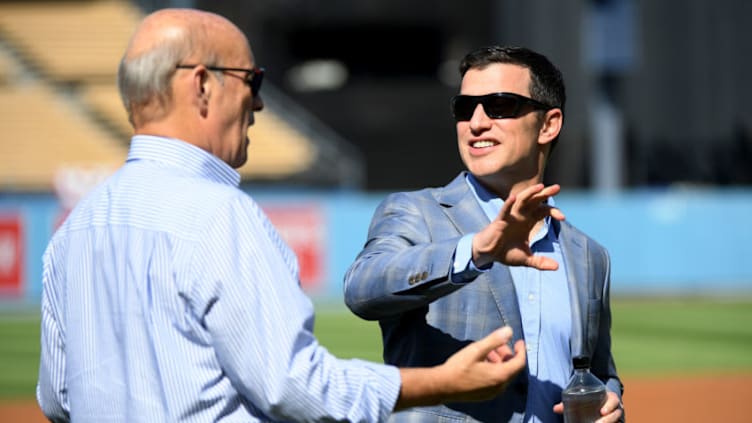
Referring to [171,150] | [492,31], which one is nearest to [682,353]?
[171,150]

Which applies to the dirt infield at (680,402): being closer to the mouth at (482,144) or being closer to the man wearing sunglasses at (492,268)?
the man wearing sunglasses at (492,268)

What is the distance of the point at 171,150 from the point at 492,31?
31940 mm

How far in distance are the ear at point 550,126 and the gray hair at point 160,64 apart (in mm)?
1315

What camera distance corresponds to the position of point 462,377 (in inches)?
93.7

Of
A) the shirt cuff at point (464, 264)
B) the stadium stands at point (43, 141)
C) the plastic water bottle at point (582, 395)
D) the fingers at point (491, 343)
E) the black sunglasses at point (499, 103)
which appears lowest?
the stadium stands at point (43, 141)

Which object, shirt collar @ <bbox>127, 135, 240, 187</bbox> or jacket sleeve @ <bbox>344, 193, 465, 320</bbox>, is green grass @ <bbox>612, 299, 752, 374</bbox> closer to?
jacket sleeve @ <bbox>344, 193, 465, 320</bbox>

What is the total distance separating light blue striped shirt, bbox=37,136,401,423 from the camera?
2.22 m

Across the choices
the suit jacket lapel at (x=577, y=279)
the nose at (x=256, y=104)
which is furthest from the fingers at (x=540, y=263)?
the nose at (x=256, y=104)

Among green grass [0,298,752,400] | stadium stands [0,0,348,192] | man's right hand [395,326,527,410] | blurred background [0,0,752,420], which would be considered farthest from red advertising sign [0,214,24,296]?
man's right hand [395,326,527,410]

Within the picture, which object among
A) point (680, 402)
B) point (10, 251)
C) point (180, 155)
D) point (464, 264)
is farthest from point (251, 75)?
point (10, 251)

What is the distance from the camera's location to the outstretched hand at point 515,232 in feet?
8.32

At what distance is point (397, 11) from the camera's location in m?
33.3

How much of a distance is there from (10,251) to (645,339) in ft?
38.1

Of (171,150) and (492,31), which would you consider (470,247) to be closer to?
(171,150)
